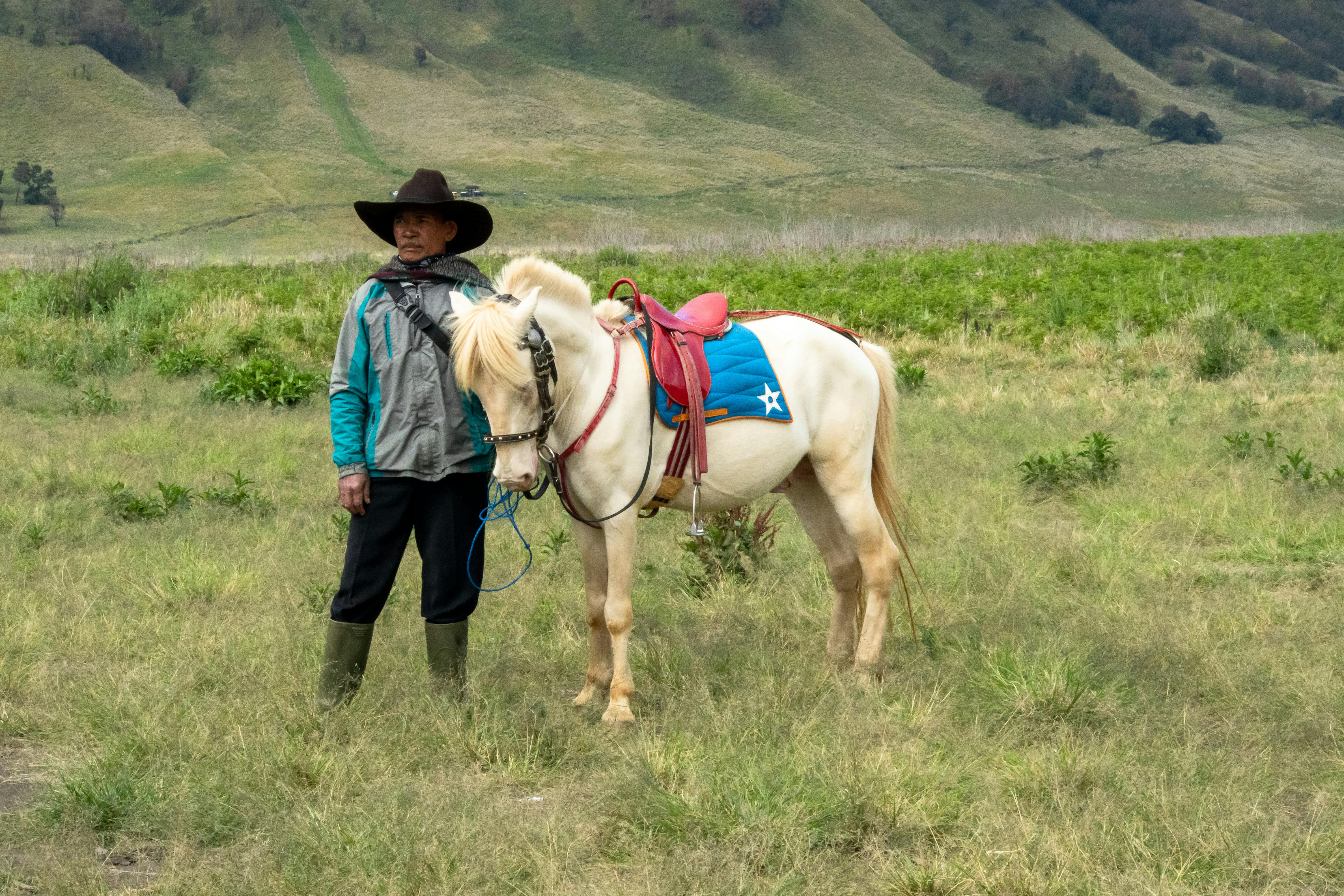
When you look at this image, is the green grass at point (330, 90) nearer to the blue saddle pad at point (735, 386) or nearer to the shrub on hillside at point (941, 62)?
the shrub on hillside at point (941, 62)

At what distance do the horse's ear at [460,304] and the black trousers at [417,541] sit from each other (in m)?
0.68

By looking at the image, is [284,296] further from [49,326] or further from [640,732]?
[640,732]

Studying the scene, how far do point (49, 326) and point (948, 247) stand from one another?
23966 mm

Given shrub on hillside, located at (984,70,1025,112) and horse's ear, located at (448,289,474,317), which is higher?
horse's ear, located at (448,289,474,317)

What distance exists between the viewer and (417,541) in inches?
192

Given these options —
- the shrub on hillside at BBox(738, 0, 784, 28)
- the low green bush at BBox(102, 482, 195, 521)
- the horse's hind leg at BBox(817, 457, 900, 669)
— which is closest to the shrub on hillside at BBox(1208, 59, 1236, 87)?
the shrub on hillside at BBox(738, 0, 784, 28)

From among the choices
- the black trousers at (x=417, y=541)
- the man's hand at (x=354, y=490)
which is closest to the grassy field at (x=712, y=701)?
the black trousers at (x=417, y=541)

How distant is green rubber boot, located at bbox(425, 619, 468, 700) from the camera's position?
4.99m

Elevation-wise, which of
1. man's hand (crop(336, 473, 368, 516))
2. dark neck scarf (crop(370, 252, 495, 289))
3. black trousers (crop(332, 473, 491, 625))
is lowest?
black trousers (crop(332, 473, 491, 625))

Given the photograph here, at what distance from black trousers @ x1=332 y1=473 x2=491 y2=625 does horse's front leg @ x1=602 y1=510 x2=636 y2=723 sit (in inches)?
22.1

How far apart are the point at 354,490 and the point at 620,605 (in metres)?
1.20

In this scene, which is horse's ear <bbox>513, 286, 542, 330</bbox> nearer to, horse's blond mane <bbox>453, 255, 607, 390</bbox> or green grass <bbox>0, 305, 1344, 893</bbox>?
horse's blond mane <bbox>453, 255, 607, 390</bbox>

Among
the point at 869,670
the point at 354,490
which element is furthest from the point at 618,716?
the point at 354,490

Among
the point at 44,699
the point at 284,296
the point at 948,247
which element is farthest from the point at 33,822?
the point at 948,247
